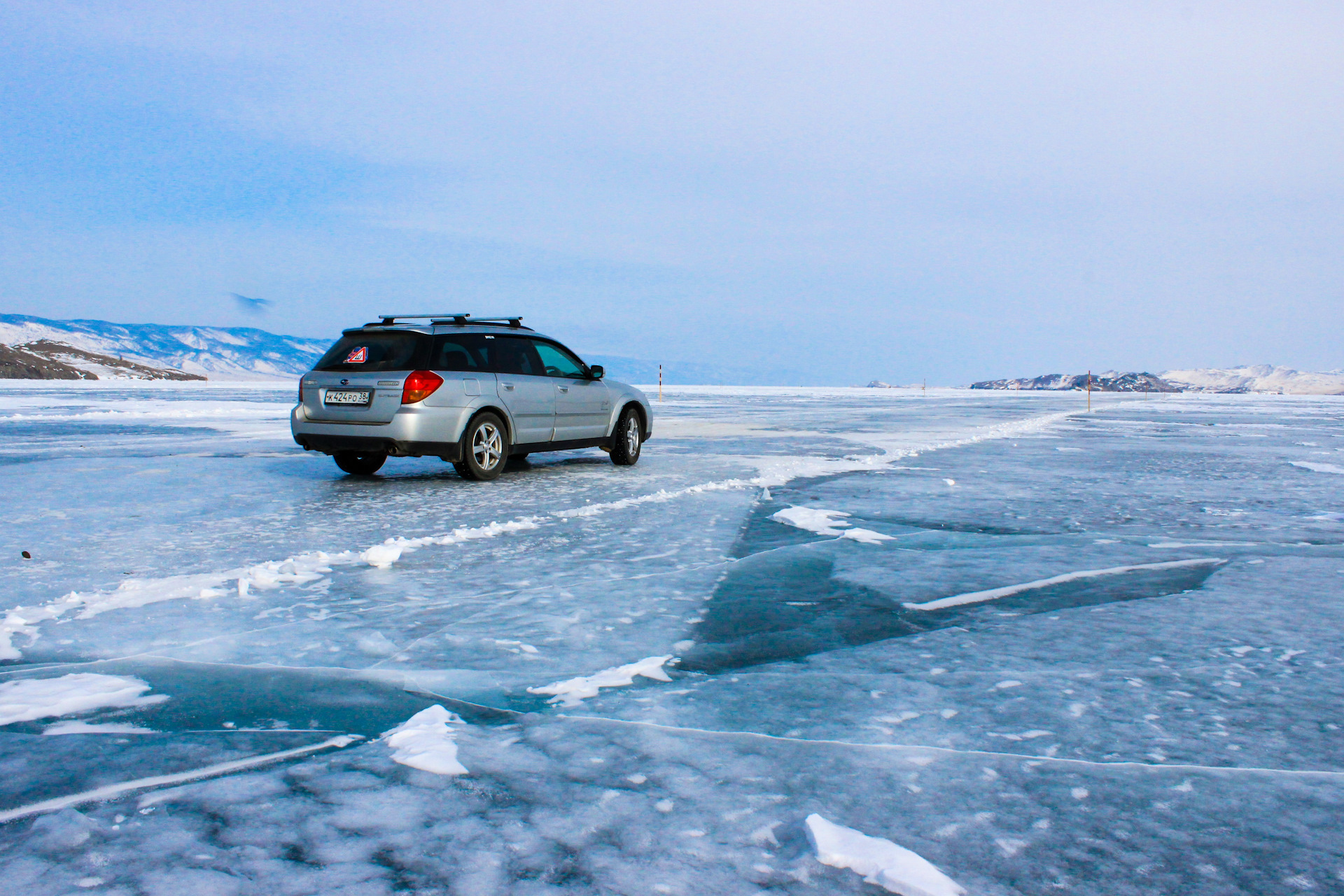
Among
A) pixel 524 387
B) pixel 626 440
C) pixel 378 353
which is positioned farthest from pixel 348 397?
pixel 626 440

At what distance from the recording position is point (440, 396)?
10.2 meters

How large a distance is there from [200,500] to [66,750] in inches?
252

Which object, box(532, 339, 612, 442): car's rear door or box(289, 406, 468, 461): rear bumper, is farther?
box(532, 339, 612, 442): car's rear door

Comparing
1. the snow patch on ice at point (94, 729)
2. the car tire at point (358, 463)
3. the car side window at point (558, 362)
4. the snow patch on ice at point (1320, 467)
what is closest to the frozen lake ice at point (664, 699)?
the snow patch on ice at point (94, 729)

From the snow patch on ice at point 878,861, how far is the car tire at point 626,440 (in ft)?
33.5

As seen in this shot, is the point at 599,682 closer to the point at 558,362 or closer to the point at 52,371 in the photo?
the point at 558,362

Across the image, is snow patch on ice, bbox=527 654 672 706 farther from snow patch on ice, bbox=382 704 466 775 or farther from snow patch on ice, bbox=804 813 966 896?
snow patch on ice, bbox=804 813 966 896

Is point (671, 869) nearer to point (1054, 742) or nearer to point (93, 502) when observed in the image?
point (1054, 742)

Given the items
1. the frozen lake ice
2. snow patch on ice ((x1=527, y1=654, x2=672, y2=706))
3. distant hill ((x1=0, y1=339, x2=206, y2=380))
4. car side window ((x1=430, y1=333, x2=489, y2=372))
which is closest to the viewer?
the frozen lake ice

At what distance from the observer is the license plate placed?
1018 centimetres

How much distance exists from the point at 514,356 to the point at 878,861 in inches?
370

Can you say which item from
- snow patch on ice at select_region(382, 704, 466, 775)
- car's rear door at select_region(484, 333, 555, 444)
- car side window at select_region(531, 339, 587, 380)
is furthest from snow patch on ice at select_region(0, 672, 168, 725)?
car side window at select_region(531, 339, 587, 380)

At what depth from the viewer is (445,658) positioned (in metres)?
4.07

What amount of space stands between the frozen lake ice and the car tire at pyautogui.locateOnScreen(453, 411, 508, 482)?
77.6 inches
